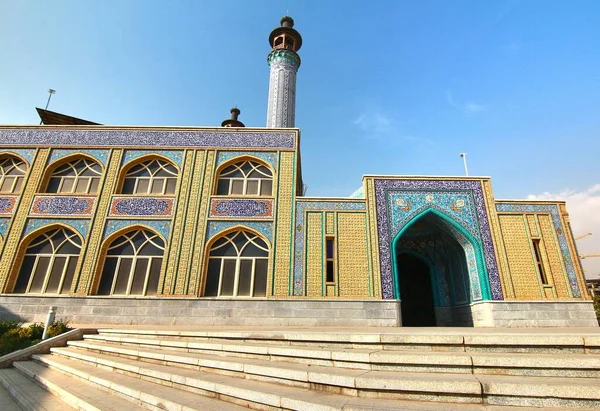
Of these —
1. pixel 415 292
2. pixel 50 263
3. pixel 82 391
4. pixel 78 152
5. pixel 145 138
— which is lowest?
pixel 82 391

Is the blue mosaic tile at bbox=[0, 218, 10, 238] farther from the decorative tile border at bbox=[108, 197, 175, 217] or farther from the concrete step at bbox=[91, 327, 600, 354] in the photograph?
the concrete step at bbox=[91, 327, 600, 354]

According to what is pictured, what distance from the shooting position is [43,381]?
5.41 meters

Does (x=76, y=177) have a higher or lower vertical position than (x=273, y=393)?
higher

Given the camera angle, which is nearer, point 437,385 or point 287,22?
point 437,385

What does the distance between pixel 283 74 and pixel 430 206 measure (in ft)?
44.3

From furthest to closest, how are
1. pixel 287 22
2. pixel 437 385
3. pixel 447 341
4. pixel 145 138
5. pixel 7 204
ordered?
pixel 287 22 → pixel 145 138 → pixel 7 204 → pixel 447 341 → pixel 437 385

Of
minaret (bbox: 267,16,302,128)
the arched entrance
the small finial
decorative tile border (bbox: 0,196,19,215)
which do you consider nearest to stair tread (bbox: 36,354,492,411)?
the arched entrance


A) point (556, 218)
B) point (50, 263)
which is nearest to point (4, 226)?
point (50, 263)

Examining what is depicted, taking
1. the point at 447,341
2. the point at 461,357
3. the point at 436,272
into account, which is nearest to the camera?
the point at 461,357

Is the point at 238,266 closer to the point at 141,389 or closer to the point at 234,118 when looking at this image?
the point at 141,389

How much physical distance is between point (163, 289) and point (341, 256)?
622 cm

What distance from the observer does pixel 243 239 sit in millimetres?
11781

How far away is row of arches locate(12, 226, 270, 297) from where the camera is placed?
1115 centimetres

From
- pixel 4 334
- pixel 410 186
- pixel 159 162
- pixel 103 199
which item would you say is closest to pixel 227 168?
pixel 159 162
